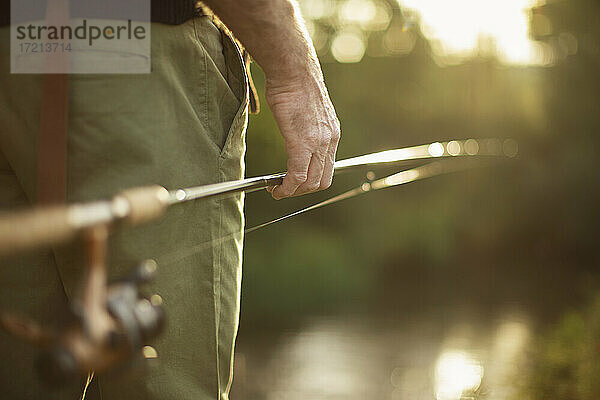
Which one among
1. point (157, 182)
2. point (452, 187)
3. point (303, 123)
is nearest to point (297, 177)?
point (303, 123)

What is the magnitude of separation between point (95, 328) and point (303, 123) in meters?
0.74

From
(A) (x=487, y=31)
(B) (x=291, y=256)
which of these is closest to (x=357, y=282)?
(B) (x=291, y=256)

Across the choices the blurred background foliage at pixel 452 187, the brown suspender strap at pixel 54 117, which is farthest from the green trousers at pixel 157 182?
the blurred background foliage at pixel 452 187

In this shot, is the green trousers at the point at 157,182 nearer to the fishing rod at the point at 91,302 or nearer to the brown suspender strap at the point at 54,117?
the brown suspender strap at the point at 54,117

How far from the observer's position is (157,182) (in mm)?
1051

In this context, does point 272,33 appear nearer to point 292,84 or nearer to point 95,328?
point 292,84

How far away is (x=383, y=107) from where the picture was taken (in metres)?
6.74

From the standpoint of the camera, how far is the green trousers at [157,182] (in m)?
1.03

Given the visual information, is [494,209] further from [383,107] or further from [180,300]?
[180,300]

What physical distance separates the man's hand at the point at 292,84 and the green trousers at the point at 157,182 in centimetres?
7

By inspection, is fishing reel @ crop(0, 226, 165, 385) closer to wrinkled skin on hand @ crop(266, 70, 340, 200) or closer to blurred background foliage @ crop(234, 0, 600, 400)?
wrinkled skin on hand @ crop(266, 70, 340, 200)

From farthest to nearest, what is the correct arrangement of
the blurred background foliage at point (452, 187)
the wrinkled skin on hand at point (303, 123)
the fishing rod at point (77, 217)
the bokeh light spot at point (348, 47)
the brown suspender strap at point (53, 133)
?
the bokeh light spot at point (348, 47), the blurred background foliage at point (452, 187), the wrinkled skin on hand at point (303, 123), the brown suspender strap at point (53, 133), the fishing rod at point (77, 217)

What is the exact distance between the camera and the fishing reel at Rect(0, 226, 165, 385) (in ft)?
1.46

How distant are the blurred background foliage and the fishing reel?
15.9ft
